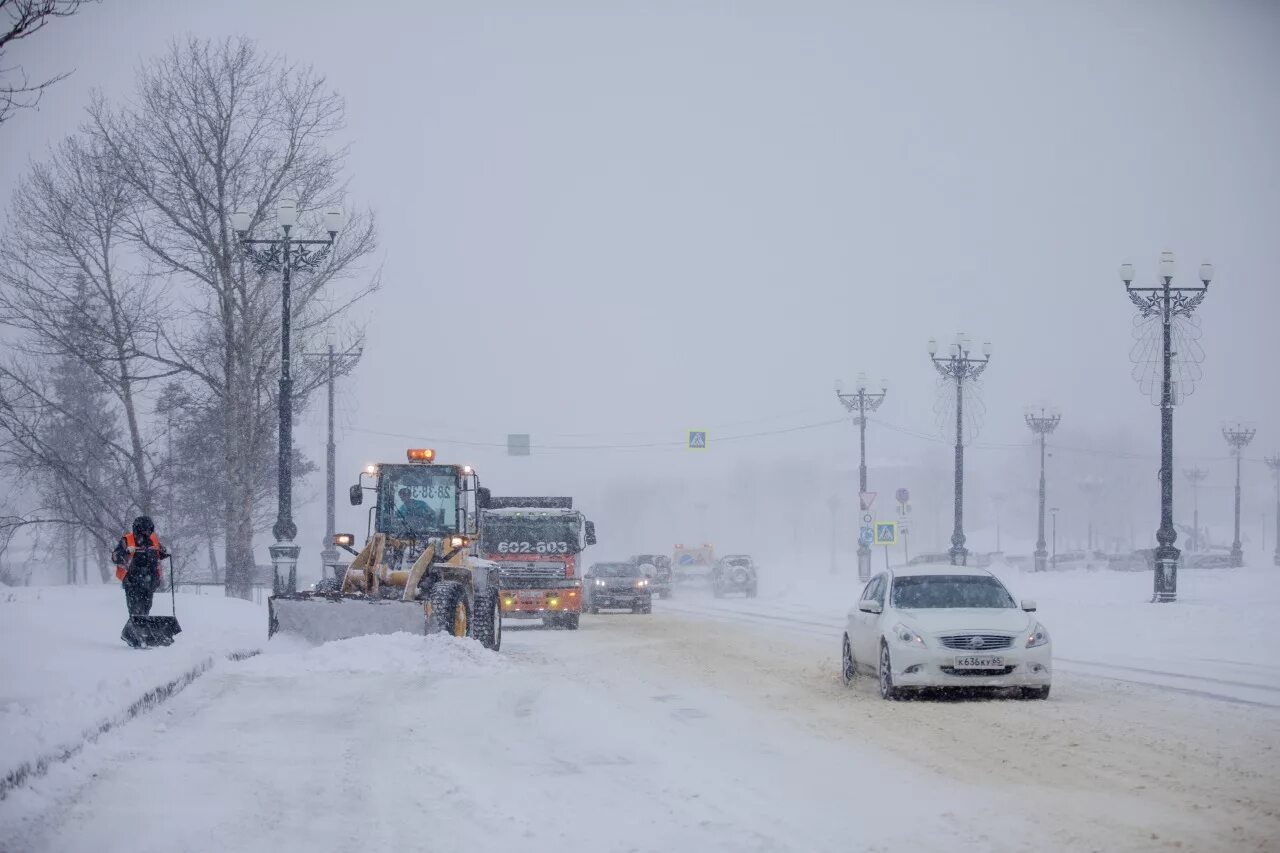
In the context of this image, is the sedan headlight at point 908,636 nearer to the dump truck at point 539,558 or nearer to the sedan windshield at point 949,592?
the sedan windshield at point 949,592

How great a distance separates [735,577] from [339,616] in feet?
138

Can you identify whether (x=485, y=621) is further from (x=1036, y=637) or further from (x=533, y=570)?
A: (x=533, y=570)

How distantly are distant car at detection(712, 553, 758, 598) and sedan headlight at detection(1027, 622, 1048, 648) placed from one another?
45357 mm

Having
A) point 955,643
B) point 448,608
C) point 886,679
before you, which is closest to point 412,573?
point 448,608

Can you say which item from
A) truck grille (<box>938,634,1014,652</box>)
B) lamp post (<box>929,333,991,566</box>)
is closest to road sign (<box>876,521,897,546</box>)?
lamp post (<box>929,333,991,566</box>)

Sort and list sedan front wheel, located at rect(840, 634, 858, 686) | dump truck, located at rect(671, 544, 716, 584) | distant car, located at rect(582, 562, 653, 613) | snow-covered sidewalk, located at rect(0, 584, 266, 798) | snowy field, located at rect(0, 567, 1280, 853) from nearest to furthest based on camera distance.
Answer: snowy field, located at rect(0, 567, 1280, 853) < snow-covered sidewalk, located at rect(0, 584, 266, 798) < sedan front wheel, located at rect(840, 634, 858, 686) < distant car, located at rect(582, 562, 653, 613) < dump truck, located at rect(671, 544, 716, 584)

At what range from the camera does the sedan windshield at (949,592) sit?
16.4 metres

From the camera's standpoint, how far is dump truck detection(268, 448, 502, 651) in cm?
2027

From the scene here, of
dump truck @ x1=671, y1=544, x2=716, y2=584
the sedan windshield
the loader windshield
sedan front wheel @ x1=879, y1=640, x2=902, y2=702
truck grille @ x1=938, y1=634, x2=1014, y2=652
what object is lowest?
dump truck @ x1=671, y1=544, x2=716, y2=584

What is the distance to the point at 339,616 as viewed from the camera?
2030 cm

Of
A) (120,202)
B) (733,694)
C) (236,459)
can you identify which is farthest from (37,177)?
(733,694)

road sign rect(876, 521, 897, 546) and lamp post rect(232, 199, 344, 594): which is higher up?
lamp post rect(232, 199, 344, 594)

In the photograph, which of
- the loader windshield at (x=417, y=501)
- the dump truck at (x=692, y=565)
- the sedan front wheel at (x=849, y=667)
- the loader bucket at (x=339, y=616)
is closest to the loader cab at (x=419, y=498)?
the loader windshield at (x=417, y=501)

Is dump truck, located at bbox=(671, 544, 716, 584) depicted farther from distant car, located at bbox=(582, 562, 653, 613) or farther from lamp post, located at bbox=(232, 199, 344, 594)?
lamp post, located at bbox=(232, 199, 344, 594)
